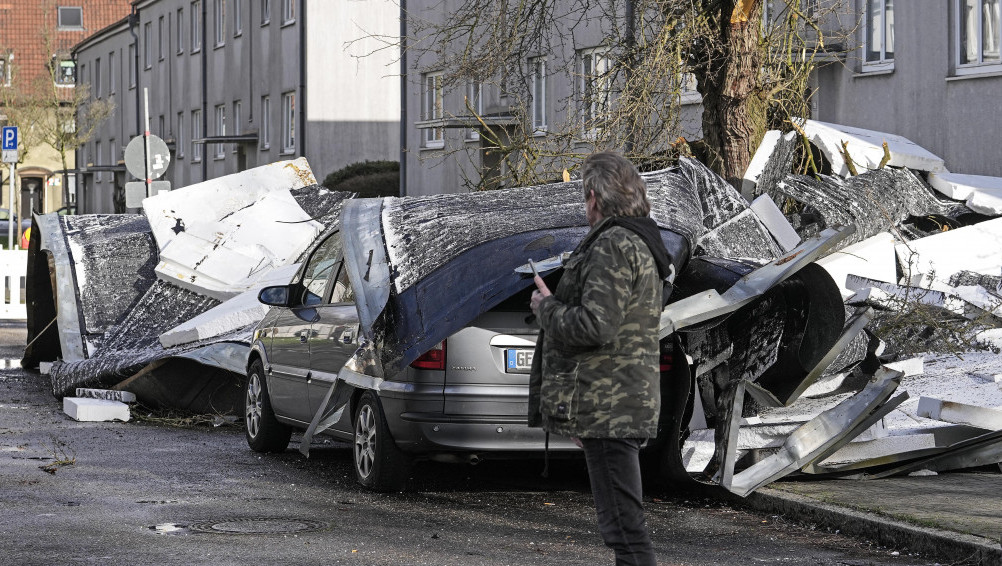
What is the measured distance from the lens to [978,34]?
57.7ft

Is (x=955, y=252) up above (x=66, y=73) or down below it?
below

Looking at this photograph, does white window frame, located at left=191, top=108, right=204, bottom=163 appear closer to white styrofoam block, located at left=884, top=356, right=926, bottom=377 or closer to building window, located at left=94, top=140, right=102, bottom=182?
building window, located at left=94, top=140, right=102, bottom=182

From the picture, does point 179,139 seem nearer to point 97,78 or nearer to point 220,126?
point 220,126

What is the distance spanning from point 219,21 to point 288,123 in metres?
7.80

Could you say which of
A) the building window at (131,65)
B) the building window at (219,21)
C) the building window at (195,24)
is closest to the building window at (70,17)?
the building window at (131,65)

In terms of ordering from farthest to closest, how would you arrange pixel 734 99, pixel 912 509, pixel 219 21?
pixel 219 21, pixel 734 99, pixel 912 509

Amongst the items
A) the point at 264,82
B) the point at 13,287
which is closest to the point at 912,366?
the point at 13,287

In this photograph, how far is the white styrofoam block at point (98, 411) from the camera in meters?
12.4

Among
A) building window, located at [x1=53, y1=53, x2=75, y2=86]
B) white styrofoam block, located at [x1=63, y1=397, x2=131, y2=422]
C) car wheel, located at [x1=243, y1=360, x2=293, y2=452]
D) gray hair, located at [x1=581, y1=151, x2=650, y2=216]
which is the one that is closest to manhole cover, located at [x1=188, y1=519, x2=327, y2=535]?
car wheel, located at [x1=243, y1=360, x2=293, y2=452]

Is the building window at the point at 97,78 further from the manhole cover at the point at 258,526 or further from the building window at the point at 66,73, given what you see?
the manhole cover at the point at 258,526

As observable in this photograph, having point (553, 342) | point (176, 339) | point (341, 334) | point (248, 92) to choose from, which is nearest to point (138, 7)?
point (248, 92)

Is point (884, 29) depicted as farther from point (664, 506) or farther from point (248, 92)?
point (248, 92)

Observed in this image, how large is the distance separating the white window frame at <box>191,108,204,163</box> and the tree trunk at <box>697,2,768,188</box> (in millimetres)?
37115

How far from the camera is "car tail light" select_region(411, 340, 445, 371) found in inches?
317
